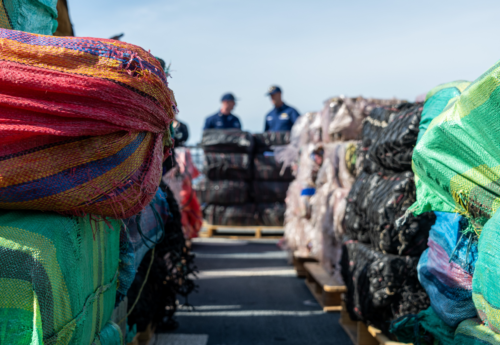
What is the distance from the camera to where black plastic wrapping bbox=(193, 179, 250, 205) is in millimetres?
6934

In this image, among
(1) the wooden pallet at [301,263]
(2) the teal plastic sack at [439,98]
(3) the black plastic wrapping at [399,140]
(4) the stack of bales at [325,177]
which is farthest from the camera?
(1) the wooden pallet at [301,263]

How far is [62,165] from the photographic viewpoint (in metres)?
1.01

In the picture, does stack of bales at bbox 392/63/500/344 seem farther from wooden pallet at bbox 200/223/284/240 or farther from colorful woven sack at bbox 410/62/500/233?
wooden pallet at bbox 200/223/284/240

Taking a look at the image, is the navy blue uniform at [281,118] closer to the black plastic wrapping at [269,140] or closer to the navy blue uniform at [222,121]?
the black plastic wrapping at [269,140]

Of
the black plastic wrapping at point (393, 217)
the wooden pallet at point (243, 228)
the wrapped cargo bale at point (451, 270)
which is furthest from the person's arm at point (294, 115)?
the wrapped cargo bale at point (451, 270)

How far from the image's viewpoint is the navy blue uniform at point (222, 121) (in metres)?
7.98

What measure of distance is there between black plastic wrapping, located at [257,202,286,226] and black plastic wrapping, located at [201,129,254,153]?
3.05ft

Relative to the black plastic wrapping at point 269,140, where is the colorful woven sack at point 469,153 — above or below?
above

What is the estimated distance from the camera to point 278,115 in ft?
25.5

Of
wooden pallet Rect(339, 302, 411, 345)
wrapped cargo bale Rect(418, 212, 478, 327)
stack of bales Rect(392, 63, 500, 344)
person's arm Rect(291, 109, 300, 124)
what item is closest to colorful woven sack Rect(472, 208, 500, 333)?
stack of bales Rect(392, 63, 500, 344)

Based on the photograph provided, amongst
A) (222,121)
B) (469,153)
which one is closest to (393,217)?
(469,153)

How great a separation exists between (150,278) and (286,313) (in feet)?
4.64

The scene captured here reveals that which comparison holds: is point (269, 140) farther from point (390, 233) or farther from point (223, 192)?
point (390, 233)

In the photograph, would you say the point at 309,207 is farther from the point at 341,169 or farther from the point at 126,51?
the point at 126,51
